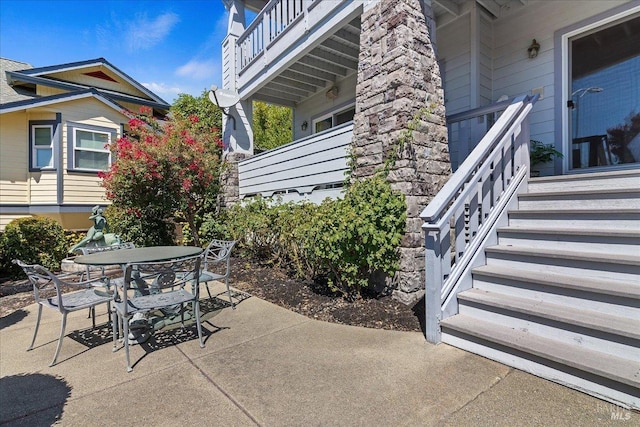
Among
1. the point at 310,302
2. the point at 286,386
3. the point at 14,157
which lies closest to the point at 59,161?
the point at 14,157

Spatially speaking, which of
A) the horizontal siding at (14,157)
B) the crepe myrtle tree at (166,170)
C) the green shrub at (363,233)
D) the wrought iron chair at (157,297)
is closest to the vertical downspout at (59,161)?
the horizontal siding at (14,157)

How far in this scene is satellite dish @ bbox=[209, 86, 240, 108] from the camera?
25.9ft

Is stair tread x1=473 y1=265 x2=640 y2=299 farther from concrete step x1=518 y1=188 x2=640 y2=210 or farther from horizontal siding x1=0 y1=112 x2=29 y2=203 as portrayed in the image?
horizontal siding x1=0 y1=112 x2=29 y2=203

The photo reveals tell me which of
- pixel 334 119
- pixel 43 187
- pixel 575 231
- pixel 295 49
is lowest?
pixel 575 231

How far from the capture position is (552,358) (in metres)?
2.22

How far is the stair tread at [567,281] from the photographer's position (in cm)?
238

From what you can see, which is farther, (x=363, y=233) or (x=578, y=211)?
(x=363, y=233)

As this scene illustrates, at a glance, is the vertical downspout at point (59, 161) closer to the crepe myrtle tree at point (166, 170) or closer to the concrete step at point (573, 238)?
the crepe myrtle tree at point (166, 170)

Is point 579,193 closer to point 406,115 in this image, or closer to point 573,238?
point 573,238

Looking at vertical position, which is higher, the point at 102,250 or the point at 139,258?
the point at 139,258

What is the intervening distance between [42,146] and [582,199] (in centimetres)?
1218

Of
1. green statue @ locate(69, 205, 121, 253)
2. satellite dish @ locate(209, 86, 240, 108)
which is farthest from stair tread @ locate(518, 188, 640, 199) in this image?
green statue @ locate(69, 205, 121, 253)

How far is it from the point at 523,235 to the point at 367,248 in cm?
160

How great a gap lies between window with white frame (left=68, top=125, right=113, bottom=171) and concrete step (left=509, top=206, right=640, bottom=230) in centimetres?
1048
